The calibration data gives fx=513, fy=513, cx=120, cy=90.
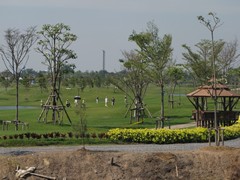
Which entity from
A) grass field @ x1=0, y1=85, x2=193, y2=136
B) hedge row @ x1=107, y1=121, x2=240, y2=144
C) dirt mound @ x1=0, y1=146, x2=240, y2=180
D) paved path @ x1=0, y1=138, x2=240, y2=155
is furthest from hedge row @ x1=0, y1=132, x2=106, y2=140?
dirt mound @ x1=0, y1=146, x2=240, y2=180

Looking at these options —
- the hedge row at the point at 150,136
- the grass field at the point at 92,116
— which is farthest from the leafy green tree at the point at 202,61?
the hedge row at the point at 150,136

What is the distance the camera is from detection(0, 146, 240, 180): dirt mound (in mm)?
14906

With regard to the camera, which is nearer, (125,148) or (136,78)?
(125,148)

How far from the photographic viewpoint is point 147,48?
3108 cm

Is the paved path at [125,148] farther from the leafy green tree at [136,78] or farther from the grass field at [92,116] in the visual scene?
the leafy green tree at [136,78]

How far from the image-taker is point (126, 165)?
49.9ft

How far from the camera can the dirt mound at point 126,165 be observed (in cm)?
1491

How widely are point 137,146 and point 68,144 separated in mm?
2864

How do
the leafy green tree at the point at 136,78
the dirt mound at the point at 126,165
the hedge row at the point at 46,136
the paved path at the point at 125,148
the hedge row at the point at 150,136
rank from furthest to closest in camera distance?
the leafy green tree at the point at 136,78, the hedge row at the point at 150,136, the hedge row at the point at 46,136, the paved path at the point at 125,148, the dirt mound at the point at 126,165

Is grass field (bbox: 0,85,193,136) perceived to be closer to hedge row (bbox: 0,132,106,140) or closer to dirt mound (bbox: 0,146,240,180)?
hedge row (bbox: 0,132,106,140)

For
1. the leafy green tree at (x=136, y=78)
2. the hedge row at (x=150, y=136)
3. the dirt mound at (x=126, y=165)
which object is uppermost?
the leafy green tree at (x=136, y=78)

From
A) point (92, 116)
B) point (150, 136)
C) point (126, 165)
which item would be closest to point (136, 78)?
point (92, 116)

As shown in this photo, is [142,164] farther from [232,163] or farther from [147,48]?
[147,48]

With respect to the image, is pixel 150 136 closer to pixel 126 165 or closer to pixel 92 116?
pixel 126 165
